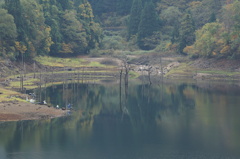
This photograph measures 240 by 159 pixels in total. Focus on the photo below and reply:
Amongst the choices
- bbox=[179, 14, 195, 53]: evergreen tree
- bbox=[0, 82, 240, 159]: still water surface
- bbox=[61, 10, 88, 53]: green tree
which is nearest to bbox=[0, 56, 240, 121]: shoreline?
bbox=[0, 82, 240, 159]: still water surface

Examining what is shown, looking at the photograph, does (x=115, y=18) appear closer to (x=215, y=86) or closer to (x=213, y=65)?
(x=213, y=65)

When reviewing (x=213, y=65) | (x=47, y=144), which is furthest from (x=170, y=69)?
(x=47, y=144)

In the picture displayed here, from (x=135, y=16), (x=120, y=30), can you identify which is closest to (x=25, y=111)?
(x=135, y=16)

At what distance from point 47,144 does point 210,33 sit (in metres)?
88.5

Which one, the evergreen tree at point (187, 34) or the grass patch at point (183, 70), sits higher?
the evergreen tree at point (187, 34)

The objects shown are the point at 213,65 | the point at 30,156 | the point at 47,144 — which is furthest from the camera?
the point at 213,65

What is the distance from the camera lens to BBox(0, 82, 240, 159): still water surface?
1965 inches

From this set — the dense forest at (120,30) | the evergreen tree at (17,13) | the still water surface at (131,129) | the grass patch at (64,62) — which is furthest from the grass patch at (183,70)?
the evergreen tree at (17,13)

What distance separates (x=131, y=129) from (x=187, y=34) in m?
88.7

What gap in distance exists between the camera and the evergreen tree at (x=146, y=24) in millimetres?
164000

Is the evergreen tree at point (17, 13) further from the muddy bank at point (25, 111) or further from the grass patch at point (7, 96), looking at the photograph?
the muddy bank at point (25, 111)

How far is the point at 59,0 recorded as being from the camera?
150 metres

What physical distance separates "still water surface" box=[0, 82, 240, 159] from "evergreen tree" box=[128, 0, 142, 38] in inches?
3159

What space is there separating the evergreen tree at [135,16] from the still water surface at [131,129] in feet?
263
